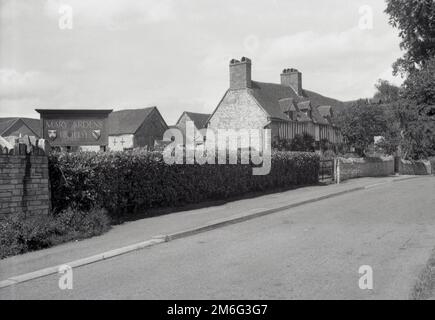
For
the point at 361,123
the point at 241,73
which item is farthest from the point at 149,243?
the point at 241,73

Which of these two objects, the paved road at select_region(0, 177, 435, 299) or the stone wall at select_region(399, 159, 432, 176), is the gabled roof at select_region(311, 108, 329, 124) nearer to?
the stone wall at select_region(399, 159, 432, 176)

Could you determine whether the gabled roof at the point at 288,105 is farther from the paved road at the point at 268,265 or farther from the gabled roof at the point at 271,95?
the paved road at the point at 268,265

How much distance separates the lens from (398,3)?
24938 millimetres

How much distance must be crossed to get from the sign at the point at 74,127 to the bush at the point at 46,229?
1.92m

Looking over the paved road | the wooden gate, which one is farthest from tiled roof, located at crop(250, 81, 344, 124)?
the paved road

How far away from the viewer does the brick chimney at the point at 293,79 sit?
168 feet

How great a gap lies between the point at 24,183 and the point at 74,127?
7.95 feet

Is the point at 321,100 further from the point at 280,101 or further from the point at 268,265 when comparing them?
the point at 268,265

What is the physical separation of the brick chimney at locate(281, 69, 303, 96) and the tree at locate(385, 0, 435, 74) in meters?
22.0

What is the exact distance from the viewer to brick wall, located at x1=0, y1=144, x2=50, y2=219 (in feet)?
28.8

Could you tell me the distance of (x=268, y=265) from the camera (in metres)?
6.81

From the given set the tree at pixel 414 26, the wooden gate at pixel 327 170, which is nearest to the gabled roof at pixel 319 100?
the tree at pixel 414 26

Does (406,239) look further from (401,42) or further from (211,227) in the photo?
(401,42)
